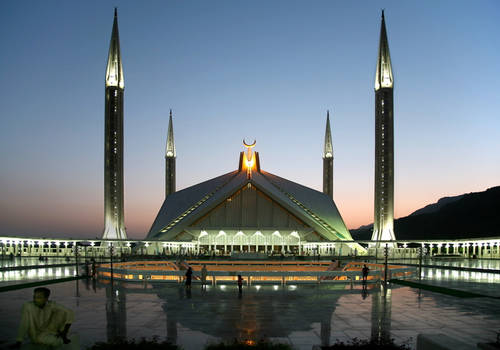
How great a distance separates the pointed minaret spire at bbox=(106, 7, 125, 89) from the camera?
55.0 m

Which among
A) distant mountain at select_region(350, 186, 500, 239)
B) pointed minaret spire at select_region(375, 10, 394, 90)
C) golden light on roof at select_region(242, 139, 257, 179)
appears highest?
pointed minaret spire at select_region(375, 10, 394, 90)

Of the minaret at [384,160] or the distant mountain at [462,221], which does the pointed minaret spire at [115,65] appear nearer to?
the minaret at [384,160]

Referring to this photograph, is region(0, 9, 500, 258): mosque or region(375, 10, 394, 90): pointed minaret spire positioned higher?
region(375, 10, 394, 90): pointed minaret spire

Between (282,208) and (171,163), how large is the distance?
35.3 m

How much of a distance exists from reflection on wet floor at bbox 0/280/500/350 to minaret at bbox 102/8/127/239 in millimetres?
37717

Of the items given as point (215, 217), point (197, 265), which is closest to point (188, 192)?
point (215, 217)

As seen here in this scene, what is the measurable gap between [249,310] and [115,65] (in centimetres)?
5006

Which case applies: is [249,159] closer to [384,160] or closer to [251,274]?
[384,160]

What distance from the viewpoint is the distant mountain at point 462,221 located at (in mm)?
116875

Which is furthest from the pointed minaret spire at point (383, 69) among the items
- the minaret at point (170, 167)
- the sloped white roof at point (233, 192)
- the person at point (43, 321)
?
the person at point (43, 321)

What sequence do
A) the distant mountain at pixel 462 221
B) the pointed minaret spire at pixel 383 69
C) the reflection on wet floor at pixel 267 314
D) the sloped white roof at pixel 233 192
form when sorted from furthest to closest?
the distant mountain at pixel 462 221
the pointed minaret spire at pixel 383 69
the sloped white roof at pixel 233 192
the reflection on wet floor at pixel 267 314

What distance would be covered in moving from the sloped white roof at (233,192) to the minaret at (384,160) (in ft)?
16.4

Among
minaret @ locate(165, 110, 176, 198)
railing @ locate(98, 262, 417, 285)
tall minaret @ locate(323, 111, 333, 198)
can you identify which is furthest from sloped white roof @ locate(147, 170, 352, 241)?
railing @ locate(98, 262, 417, 285)

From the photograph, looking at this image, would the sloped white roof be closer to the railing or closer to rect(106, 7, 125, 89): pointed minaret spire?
rect(106, 7, 125, 89): pointed minaret spire
